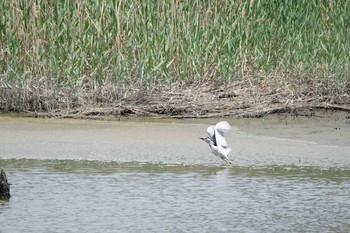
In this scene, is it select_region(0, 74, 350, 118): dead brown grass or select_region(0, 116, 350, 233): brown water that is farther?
select_region(0, 74, 350, 118): dead brown grass

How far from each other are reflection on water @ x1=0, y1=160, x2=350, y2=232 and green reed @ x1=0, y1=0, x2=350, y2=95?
2.60m

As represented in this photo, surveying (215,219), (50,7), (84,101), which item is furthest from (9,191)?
(50,7)

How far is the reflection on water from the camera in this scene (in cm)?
544

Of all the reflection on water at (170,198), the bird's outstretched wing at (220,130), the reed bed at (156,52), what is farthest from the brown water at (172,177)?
the reed bed at (156,52)

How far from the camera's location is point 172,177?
22.5 feet

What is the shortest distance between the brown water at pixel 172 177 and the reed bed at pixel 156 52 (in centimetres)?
43

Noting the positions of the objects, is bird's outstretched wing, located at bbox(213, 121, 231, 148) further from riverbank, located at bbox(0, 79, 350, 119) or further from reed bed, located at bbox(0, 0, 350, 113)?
reed bed, located at bbox(0, 0, 350, 113)

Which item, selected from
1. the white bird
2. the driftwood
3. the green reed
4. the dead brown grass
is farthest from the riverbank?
the driftwood

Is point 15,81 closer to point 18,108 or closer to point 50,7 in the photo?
point 18,108

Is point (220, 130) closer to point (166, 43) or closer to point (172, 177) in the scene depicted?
point (172, 177)

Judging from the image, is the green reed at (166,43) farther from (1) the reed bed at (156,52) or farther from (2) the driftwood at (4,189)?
(2) the driftwood at (4,189)

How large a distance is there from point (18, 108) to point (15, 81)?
0.82ft

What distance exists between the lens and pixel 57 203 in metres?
5.98

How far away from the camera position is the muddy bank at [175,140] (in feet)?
25.2
